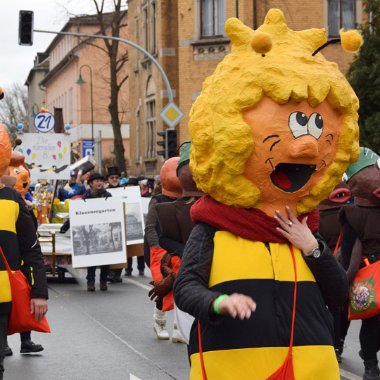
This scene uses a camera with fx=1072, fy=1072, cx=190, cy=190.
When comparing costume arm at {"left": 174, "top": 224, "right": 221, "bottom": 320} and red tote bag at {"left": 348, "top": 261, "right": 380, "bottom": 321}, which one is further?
red tote bag at {"left": 348, "top": 261, "right": 380, "bottom": 321}

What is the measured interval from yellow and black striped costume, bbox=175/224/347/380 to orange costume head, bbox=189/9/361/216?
244mm

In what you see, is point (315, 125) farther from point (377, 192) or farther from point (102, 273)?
point (102, 273)

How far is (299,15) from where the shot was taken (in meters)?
39.6

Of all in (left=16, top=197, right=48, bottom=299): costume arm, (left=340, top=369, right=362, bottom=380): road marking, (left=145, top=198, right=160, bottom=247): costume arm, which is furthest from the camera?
(left=145, top=198, right=160, bottom=247): costume arm

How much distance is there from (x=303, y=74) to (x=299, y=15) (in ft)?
116

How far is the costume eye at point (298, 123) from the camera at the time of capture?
4738mm

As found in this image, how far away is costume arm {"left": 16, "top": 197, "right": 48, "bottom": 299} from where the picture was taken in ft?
22.2

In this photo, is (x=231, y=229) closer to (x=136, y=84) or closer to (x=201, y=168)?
(x=201, y=168)

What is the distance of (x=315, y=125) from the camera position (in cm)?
479

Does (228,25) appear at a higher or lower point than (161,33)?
lower

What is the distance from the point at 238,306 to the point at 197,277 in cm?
42

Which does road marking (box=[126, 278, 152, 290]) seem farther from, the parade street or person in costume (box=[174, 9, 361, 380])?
person in costume (box=[174, 9, 361, 380])

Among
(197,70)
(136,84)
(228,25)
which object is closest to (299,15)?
(197,70)

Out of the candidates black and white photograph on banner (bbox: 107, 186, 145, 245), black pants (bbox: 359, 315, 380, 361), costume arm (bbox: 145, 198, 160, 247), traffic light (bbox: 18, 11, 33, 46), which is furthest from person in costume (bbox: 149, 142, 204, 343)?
traffic light (bbox: 18, 11, 33, 46)
